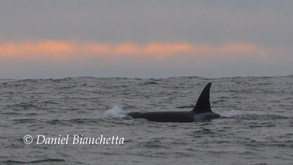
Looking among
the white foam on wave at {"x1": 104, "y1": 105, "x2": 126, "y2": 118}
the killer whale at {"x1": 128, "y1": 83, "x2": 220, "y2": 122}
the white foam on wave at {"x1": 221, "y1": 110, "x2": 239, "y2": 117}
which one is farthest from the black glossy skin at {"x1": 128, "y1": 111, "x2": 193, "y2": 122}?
the white foam on wave at {"x1": 221, "y1": 110, "x2": 239, "y2": 117}

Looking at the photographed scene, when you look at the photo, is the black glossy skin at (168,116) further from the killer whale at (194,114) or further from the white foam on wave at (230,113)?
the white foam on wave at (230,113)

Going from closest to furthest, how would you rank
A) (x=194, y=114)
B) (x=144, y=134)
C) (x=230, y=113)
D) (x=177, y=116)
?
(x=144, y=134), (x=177, y=116), (x=194, y=114), (x=230, y=113)

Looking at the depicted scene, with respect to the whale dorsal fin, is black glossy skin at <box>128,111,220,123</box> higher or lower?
lower

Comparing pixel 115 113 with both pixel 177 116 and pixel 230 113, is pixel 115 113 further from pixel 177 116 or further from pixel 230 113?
pixel 230 113

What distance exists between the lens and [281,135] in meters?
18.3

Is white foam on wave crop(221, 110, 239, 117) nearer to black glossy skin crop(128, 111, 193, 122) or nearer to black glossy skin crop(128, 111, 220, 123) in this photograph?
black glossy skin crop(128, 111, 220, 123)

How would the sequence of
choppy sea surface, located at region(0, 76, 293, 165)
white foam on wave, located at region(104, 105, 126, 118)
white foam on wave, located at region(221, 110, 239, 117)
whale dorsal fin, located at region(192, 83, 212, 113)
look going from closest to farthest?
choppy sea surface, located at region(0, 76, 293, 165)
whale dorsal fin, located at region(192, 83, 212, 113)
white foam on wave, located at region(104, 105, 126, 118)
white foam on wave, located at region(221, 110, 239, 117)

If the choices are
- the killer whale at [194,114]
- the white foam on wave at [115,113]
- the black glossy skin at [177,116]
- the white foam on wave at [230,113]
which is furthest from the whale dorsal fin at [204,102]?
the white foam on wave at [115,113]

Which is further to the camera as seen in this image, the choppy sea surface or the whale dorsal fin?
the whale dorsal fin


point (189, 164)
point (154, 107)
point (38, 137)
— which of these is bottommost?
point (189, 164)

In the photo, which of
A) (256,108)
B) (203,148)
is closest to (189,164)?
(203,148)

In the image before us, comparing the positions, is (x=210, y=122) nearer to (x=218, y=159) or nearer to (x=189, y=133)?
(x=189, y=133)

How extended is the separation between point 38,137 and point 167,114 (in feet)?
19.8

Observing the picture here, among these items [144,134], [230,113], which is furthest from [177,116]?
[144,134]
